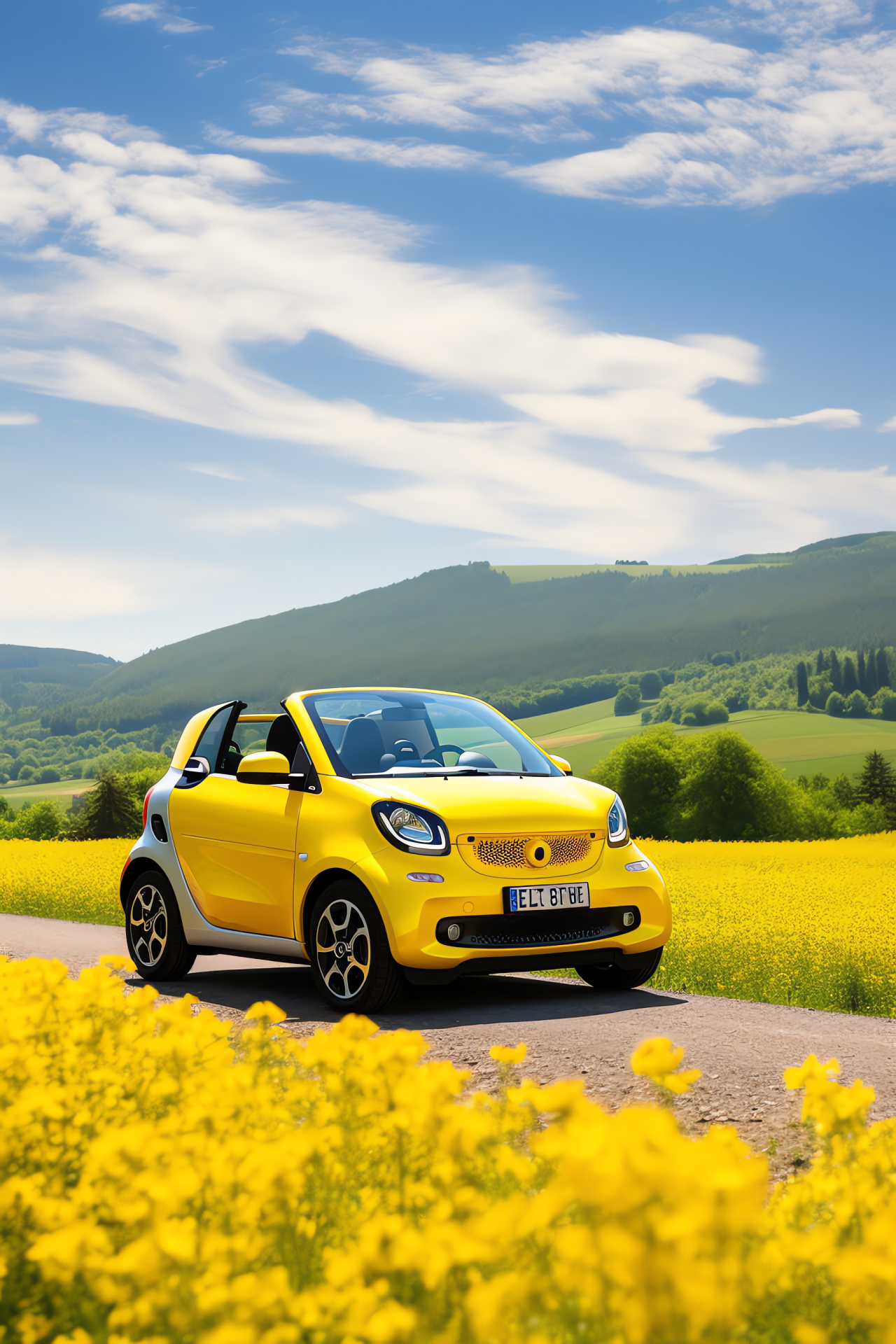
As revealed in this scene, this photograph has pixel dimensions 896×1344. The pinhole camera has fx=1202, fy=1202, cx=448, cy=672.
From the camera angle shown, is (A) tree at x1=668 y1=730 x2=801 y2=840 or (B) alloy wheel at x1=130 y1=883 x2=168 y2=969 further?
(A) tree at x1=668 y1=730 x2=801 y2=840

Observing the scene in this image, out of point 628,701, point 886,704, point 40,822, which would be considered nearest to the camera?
point 40,822

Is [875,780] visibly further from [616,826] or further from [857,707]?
[616,826]

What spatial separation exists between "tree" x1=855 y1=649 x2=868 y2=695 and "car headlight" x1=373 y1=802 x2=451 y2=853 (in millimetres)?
161019

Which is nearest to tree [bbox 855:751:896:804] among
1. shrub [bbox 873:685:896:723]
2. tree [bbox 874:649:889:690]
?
shrub [bbox 873:685:896:723]

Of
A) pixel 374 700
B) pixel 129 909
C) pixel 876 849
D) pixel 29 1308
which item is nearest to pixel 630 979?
pixel 374 700

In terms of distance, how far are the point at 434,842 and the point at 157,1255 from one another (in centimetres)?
473

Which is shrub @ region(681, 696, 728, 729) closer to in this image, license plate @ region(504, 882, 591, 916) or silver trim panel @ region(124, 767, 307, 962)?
silver trim panel @ region(124, 767, 307, 962)

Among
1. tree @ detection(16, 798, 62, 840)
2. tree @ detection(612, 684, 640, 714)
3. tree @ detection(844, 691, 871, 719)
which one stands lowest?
tree @ detection(16, 798, 62, 840)

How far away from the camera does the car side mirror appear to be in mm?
7180

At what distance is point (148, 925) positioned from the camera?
844cm

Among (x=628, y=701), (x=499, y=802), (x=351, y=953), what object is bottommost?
(x=351, y=953)

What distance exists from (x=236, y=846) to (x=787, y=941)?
4.47m

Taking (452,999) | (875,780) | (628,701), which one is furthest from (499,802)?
(628,701)

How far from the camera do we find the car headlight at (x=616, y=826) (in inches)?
276
